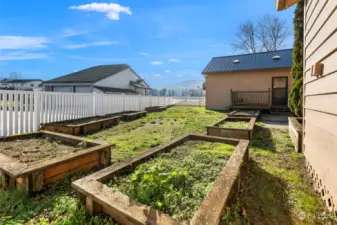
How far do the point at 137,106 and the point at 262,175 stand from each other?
848 cm

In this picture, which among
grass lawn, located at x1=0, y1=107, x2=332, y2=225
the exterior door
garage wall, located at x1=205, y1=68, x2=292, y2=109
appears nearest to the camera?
grass lawn, located at x1=0, y1=107, x2=332, y2=225

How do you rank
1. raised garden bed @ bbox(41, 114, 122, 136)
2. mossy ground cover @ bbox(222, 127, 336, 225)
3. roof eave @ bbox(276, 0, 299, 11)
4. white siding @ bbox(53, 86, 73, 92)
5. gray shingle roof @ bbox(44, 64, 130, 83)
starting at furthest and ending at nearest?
1. white siding @ bbox(53, 86, 73, 92)
2. gray shingle roof @ bbox(44, 64, 130, 83)
3. raised garden bed @ bbox(41, 114, 122, 136)
4. roof eave @ bbox(276, 0, 299, 11)
5. mossy ground cover @ bbox(222, 127, 336, 225)

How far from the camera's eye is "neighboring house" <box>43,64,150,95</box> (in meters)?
18.7

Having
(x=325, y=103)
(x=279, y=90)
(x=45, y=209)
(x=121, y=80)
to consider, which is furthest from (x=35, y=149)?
(x=121, y=80)

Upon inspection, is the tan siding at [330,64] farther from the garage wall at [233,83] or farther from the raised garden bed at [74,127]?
the garage wall at [233,83]

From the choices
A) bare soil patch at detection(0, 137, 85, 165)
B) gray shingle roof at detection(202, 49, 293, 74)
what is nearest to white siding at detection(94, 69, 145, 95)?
gray shingle roof at detection(202, 49, 293, 74)

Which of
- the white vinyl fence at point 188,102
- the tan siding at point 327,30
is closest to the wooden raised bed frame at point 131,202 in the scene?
the tan siding at point 327,30

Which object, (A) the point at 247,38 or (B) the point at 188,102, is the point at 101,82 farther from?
(A) the point at 247,38

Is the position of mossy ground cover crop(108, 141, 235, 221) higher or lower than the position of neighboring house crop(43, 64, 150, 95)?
lower

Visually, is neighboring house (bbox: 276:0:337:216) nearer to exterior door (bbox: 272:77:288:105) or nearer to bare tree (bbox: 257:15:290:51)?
exterior door (bbox: 272:77:288:105)

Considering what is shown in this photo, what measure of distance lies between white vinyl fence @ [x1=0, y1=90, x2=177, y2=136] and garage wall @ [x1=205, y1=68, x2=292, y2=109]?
333 inches

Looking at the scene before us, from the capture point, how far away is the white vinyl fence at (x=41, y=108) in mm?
4012

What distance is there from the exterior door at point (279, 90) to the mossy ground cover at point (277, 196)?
9758mm

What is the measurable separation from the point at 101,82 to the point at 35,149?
17.9m
